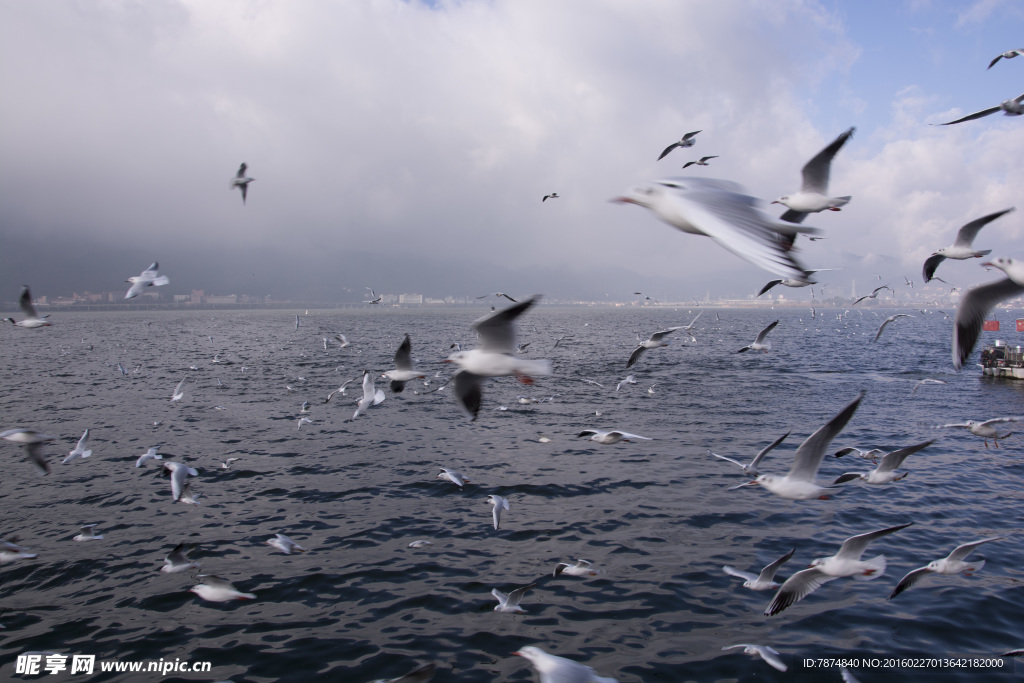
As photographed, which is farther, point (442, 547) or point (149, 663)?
point (442, 547)

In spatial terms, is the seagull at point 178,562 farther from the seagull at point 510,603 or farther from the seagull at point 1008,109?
the seagull at point 1008,109

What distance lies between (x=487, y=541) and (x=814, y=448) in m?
6.07

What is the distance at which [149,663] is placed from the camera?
677cm

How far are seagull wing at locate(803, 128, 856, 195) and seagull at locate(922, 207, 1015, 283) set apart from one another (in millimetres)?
1981

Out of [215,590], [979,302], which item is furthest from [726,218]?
[215,590]

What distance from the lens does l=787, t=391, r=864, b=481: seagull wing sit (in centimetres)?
562

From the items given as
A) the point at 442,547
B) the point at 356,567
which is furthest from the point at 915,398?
the point at 356,567

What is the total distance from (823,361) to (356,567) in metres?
41.7

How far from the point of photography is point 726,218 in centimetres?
333

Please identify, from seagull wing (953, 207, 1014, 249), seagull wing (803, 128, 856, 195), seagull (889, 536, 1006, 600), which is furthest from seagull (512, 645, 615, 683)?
seagull wing (953, 207, 1014, 249)

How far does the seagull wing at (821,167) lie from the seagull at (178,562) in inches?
416

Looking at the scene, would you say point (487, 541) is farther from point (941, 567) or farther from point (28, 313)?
point (28, 313)

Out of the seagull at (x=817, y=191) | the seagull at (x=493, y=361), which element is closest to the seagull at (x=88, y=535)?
the seagull at (x=493, y=361)

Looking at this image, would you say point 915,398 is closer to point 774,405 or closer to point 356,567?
point 774,405
